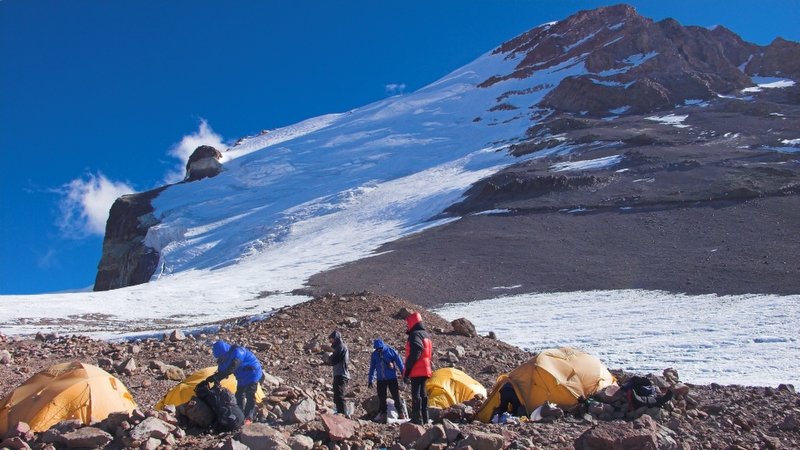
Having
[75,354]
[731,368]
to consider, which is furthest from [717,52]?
[75,354]

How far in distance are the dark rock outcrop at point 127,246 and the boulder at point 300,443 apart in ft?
231

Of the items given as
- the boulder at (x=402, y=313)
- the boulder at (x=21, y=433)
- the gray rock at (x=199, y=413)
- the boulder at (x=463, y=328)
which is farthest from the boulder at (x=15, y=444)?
the boulder at (x=463, y=328)

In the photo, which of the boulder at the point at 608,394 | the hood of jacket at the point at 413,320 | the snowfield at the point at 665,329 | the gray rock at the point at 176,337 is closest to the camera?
the boulder at the point at 608,394

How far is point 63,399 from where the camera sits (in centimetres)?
948

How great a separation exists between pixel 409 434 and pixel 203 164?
10463cm

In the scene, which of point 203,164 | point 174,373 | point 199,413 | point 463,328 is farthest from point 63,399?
point 203,164

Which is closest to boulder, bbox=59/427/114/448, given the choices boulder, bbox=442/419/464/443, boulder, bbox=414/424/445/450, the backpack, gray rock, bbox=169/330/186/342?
the backpack

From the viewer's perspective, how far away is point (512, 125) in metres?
98.1

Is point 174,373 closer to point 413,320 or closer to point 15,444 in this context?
point 413,320

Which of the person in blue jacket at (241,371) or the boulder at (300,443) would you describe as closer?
the boulder at (300,443)

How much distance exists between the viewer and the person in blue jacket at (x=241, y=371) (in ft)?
29.9

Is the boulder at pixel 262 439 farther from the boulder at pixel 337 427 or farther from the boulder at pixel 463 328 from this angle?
the boulder at pixel 463 328

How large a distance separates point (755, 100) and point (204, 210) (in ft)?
247

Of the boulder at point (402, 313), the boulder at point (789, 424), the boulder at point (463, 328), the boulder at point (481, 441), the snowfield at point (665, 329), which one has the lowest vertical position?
the snowfield at point (665, 329)
